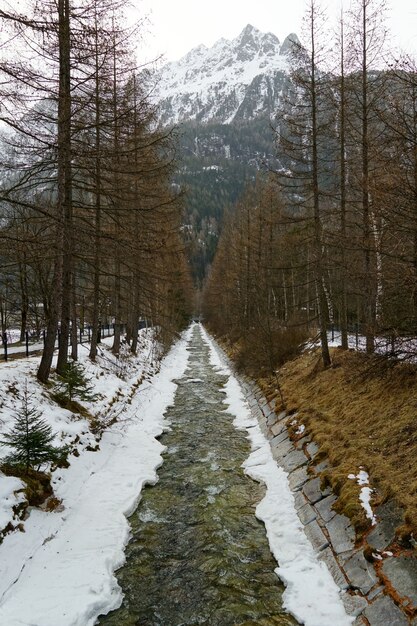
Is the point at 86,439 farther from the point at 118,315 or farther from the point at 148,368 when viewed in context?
the point at 148,368

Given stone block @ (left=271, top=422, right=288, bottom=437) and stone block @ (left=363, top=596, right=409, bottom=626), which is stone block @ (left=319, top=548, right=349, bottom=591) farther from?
stone block @ (left=271, top=422, right=288, bottom=437)

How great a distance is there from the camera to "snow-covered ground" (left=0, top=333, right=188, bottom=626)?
5133 millimetres

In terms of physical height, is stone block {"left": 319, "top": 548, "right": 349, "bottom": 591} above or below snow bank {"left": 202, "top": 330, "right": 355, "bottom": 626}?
above

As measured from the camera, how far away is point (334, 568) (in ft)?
18.7

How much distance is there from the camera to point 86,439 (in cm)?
990

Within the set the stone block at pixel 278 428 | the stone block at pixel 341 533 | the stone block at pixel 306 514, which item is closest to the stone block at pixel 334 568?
the stone block at pixel 341 533

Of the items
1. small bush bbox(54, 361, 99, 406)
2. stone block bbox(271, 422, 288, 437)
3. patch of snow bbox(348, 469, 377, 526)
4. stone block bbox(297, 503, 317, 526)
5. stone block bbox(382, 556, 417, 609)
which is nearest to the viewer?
stone block bbox(382, 556, 417, 609)

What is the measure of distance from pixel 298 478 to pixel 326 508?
5.28 feet

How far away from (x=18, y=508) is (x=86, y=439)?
3.65 metres

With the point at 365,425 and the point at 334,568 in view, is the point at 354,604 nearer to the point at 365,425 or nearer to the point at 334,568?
the point at 334,568

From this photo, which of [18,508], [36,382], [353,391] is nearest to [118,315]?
[36,382]

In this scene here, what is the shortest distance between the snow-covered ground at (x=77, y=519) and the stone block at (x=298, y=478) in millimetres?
3045

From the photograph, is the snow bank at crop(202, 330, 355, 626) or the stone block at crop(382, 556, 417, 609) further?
the snow bank at crop(202, 330, 355, 626)

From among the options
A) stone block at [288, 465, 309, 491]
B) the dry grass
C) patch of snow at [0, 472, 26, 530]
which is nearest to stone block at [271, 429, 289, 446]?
the dry grass
